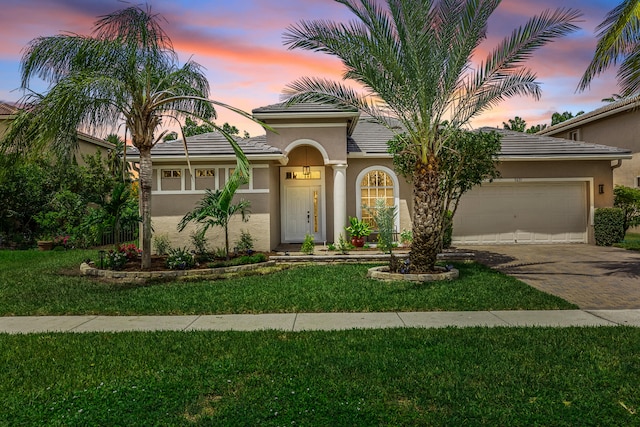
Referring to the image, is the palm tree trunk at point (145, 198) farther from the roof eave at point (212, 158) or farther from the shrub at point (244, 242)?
the shrub at point (244, 242)

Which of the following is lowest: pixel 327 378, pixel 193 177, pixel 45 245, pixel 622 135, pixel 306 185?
pixel 327 378

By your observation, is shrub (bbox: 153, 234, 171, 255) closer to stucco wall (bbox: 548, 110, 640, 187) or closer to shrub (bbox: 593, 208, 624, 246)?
shrub (bbox: 593, 208, 624, 246)

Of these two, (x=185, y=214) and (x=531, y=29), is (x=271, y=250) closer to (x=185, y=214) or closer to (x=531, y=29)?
(x=185, y=214)

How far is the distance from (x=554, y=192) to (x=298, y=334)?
15.3 m

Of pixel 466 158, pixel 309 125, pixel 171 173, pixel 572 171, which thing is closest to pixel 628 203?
pixel 572 171

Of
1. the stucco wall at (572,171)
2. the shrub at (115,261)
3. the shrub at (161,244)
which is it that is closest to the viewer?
the shrub at (115,261)

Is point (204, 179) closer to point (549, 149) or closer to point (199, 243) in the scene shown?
point (199, 243)

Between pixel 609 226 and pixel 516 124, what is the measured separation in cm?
2656

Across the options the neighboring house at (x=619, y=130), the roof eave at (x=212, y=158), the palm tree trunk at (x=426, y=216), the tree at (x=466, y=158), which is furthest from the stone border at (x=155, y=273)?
the neighboring house at (x=619, y=130)

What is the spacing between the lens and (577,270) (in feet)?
39.5

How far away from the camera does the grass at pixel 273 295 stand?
8.13 m

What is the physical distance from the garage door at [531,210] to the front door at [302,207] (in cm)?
545

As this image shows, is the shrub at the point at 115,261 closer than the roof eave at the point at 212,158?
Yes

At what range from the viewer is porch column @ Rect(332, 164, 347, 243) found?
1537 centimetres
